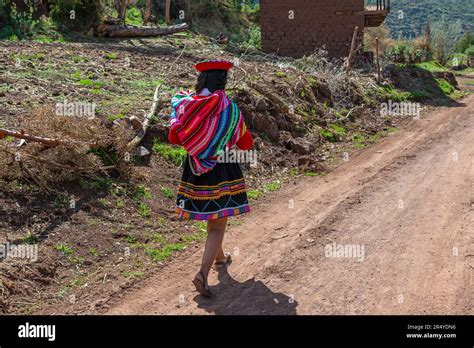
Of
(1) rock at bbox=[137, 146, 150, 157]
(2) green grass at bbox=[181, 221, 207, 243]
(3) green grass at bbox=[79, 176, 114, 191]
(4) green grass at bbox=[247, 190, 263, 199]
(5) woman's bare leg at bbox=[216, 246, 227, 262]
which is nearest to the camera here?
(5) woman's bare leg at bbox=[216, 246, 227, 262]

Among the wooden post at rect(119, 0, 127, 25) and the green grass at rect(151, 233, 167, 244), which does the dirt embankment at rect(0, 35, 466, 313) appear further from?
the wooden post at rect(119, 0, 127, 25)

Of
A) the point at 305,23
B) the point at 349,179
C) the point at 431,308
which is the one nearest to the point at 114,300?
the point at 431,308

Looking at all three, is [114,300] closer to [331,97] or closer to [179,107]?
[179,107]

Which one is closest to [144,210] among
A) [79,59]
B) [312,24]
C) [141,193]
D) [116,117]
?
[141,193]

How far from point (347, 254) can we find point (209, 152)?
1.85m

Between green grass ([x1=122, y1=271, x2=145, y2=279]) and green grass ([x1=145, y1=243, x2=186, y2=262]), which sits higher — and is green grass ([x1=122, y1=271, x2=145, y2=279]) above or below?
below

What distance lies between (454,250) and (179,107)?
299cm

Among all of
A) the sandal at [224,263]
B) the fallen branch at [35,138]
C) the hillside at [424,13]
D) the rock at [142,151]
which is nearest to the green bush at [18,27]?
the rock at [142,151]

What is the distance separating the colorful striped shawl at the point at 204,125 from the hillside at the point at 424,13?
49.4 metres

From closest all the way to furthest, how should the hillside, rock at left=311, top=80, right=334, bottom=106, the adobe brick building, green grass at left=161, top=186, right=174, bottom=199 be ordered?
green grass at left=161, top=186, right=174, bottom=199 → rock at left=311, top=80, right=334, bottom=106 → the adobe brick building → the hillside

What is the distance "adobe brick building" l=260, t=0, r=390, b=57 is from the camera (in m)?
17.8

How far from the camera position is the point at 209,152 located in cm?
501

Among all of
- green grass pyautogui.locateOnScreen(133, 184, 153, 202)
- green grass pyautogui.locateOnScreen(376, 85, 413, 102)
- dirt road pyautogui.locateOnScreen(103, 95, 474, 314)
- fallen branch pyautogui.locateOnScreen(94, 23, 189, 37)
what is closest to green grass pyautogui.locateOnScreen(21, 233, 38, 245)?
dirt road pyautogui.locateOnScreen(103, 95, 474, 314)

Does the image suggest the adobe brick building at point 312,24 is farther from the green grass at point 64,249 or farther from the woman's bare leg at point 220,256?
the green grass at point 64,249
